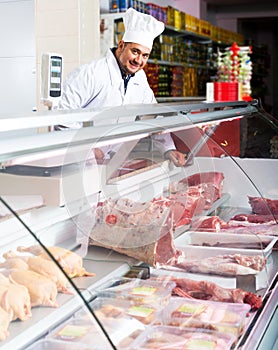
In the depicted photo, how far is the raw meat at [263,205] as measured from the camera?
9.21ft

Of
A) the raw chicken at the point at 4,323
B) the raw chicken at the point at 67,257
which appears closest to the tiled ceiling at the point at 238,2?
the raw chicken at the point at 67,257

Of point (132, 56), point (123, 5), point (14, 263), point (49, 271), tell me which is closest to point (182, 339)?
point (49, 271)

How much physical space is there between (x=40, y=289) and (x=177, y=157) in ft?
3.63

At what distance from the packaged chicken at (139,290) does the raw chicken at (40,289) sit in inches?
4.8

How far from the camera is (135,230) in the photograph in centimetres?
205

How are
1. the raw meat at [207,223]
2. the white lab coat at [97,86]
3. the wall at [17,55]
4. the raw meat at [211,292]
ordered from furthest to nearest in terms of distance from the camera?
the wall at [17,55] < the white lab coat at [97,86] < the raw meat at [207,223] < the raw meat at [211,292]

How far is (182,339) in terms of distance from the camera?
64.1 inches

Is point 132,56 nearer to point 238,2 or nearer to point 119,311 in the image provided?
point 119,311

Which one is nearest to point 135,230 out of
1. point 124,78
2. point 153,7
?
point 124,78

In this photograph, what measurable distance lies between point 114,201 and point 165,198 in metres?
0.28

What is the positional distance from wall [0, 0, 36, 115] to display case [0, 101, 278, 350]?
463cm

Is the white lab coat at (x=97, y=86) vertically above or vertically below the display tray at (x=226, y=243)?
above

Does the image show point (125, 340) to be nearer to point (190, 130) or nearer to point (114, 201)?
point (114, 201)

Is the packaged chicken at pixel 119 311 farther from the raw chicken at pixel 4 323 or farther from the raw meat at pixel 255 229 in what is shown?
the raw meat at pixel 255 229
